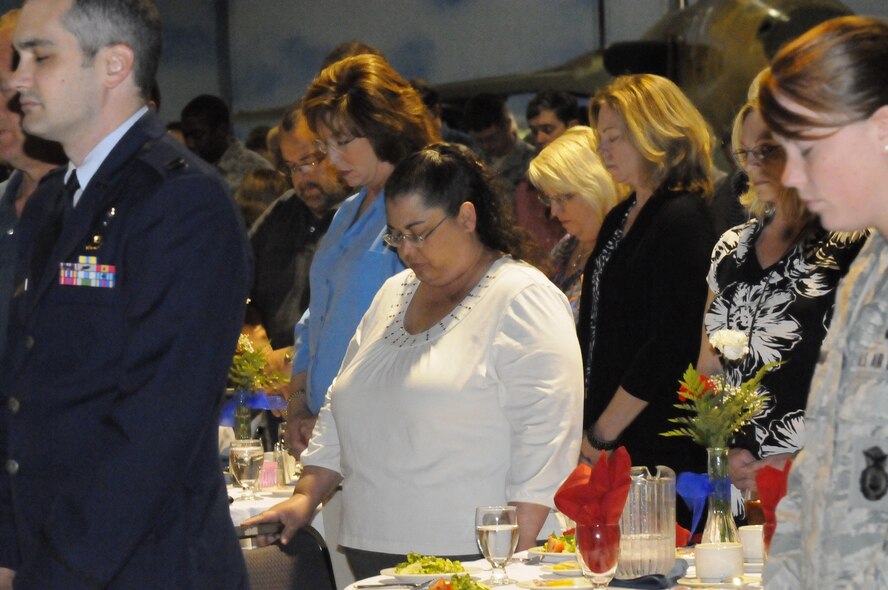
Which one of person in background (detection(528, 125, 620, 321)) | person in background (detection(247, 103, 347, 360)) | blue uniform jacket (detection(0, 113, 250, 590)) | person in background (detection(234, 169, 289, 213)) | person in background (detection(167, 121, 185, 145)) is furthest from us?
person in background (detection(167, 121, 185, 145))

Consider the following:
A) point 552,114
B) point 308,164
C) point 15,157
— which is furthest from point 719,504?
point 552,114

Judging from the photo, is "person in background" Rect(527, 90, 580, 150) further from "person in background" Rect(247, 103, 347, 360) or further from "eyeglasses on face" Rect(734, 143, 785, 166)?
"eyeglasses on face" Rect(734, 143, 785, 166)

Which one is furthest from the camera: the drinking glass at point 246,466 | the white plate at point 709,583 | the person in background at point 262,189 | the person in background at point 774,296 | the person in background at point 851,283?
the person in background at point 262,189

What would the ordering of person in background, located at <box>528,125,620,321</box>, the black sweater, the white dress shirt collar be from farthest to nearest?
person in background, located at <box>528,125,620,321</box> → the black sweater → the white dress shirt collar

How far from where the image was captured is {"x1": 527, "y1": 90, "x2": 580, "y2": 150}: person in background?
6.75 meters

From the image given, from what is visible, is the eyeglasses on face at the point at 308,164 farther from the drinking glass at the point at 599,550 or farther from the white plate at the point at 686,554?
the drinking glass at the point at 599,550

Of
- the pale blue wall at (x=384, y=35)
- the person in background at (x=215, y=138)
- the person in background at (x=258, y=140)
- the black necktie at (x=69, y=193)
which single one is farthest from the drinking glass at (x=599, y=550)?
the person in background at (x=258, y=140)

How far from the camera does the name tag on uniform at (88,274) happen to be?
2.01 m

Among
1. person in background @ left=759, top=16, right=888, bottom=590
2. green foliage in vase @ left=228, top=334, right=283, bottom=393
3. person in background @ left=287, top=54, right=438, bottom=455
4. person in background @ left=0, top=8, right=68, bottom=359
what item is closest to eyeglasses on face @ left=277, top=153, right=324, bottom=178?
green foliage in vase @ left=228, top=334, right=283, bottom=393

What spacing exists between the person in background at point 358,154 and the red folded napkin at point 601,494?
4.97ft

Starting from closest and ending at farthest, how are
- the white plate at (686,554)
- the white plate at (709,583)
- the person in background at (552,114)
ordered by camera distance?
the white plate at (709,583)
the white plate at (686,554)
the person in background at (552,114)

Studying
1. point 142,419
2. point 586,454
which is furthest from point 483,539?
point 586,454

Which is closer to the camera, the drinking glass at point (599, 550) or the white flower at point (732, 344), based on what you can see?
the drinking glass at point (599, 550)

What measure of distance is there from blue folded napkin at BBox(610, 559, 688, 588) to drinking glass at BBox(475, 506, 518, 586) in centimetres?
20
